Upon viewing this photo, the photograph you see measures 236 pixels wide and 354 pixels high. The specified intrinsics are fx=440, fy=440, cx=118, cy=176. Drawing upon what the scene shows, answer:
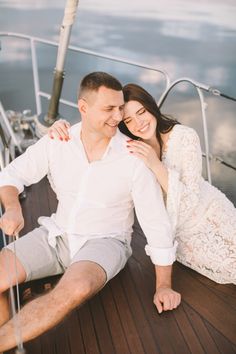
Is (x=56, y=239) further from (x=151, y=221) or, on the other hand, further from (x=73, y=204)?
(x=151, y=221)

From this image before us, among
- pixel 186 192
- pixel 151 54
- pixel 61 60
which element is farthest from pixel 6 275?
pixel 151 54

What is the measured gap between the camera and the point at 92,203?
193cm

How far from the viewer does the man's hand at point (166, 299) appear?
1858 millimetres

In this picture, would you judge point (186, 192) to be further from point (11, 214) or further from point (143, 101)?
point (11, 214)

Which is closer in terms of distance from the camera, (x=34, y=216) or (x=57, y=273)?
(x=57, y=273)

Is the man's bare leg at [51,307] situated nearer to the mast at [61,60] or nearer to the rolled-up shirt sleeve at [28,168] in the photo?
the rolled-up shirt sleeve at [28,168]

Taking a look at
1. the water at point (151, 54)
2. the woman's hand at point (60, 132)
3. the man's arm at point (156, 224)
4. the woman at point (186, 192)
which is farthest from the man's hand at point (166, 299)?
the water at point (151, 54)

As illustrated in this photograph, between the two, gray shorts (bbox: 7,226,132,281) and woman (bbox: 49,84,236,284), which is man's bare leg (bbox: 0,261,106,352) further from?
woman (bbox: 49,84,236,284)

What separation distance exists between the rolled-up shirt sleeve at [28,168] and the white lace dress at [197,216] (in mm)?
571

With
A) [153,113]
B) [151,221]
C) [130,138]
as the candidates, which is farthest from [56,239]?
[153,113]

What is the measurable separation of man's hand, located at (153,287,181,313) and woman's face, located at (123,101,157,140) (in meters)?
0.68

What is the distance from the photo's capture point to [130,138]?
200cm

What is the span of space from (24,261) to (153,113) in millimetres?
851

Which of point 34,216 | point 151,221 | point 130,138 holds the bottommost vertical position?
point 34,216
